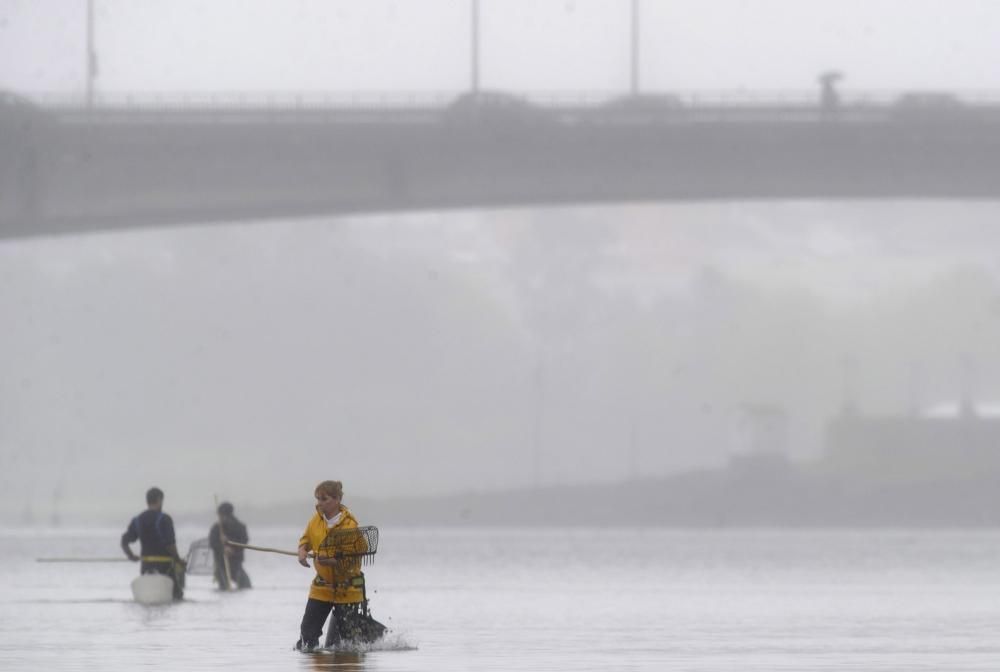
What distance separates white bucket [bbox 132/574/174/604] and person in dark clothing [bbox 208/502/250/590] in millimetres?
2216

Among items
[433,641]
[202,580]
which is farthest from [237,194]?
[433,641]

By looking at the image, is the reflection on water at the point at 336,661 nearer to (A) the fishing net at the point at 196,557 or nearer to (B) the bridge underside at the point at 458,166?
(A) the fishing net at the point at 196,557

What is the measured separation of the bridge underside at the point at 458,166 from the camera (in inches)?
2562

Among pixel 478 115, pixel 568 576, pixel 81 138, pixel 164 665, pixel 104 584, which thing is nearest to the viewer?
pixel 164 665

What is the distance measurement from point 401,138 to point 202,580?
30033 mm

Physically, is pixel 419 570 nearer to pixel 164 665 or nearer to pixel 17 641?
pixel 17 641

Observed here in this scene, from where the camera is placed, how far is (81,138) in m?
65.3

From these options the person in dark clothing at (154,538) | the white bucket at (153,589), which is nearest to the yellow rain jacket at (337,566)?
the person in dark clothing at (154,538)

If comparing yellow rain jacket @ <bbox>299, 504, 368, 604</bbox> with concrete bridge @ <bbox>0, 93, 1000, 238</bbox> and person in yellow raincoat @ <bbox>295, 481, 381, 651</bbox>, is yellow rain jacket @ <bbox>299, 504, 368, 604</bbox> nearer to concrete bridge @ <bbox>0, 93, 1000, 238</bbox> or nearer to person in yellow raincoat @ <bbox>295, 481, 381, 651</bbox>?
person in yellow raincoat @ <bbox>295, 481, 381, 651</bbox>

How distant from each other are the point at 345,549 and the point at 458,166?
52698 mm

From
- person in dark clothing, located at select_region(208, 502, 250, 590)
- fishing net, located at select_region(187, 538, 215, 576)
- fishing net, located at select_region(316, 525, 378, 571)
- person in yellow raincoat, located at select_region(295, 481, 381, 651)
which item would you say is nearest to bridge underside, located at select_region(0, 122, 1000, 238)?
fishing net, located at select_region(187, 538, 215, 576)

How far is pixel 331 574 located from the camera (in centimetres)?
1723

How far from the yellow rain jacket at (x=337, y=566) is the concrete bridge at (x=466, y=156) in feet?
156

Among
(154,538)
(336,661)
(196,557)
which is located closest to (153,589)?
(154,538)
